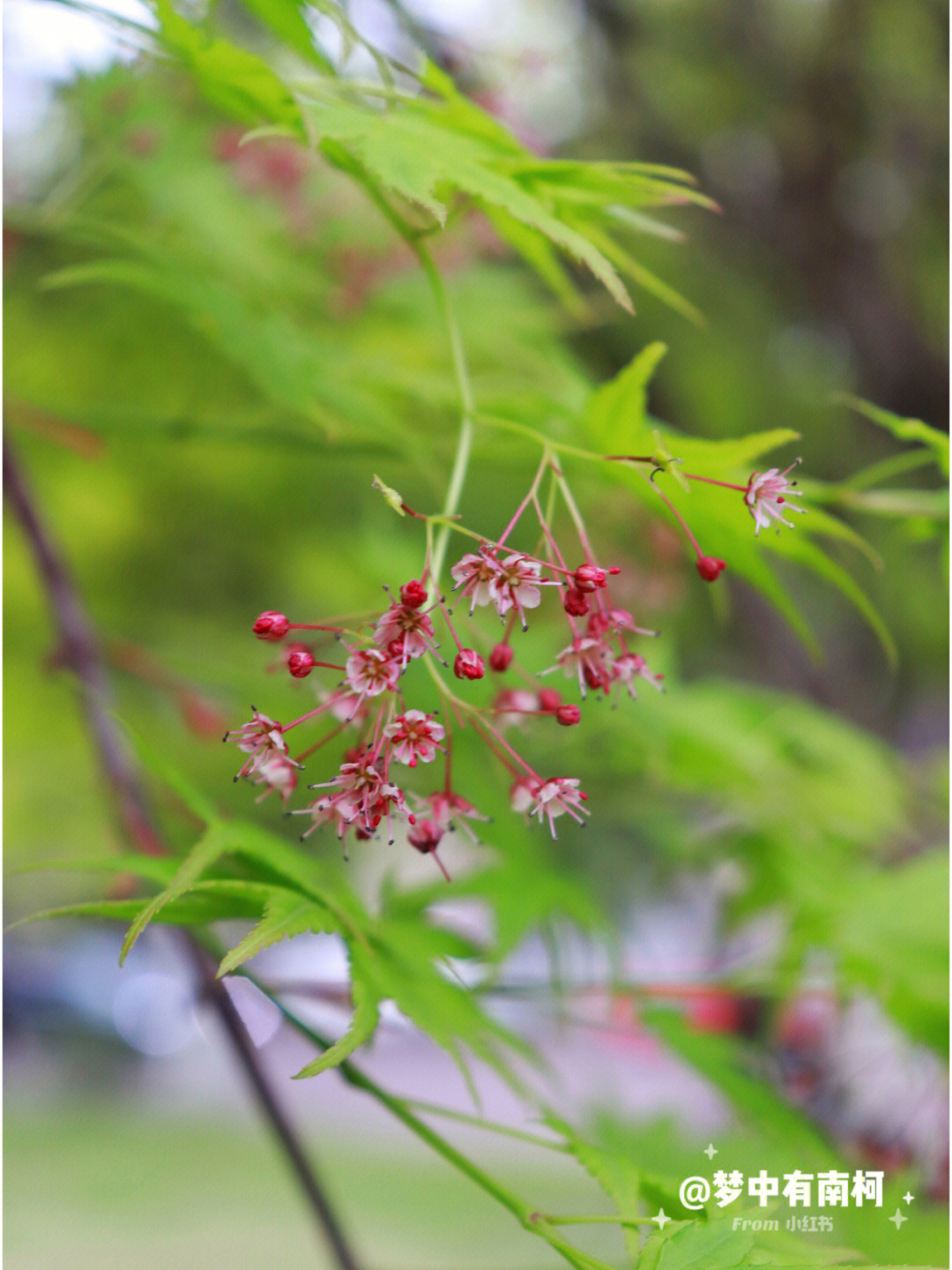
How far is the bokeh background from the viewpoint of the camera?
894 mm

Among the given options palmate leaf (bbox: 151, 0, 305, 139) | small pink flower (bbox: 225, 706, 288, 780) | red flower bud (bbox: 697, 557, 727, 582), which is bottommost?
small pink flower (bbox: 225, 706, 288, 780)

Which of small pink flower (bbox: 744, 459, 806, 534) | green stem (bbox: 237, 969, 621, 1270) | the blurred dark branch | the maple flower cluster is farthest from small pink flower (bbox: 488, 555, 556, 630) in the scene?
the blurred dark branch

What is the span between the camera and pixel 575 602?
1.64 feet

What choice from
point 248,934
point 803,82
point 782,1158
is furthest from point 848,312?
point 248,934

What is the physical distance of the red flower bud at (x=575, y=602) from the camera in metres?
0.49

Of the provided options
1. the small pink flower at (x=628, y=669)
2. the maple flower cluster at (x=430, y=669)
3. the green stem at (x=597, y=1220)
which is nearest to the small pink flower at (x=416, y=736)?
the maple flower cluster at (x=430, y=669)

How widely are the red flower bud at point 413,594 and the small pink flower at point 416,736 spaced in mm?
48

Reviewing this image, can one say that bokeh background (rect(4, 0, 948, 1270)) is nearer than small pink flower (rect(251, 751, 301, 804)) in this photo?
No

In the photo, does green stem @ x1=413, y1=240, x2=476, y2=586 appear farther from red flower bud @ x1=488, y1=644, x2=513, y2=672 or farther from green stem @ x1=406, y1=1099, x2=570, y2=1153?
green stem @ x1=406, y1=1099, x2=570, y2=1153

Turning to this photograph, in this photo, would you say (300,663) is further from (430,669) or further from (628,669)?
(628,669)

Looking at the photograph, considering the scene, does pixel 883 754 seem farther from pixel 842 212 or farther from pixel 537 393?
pixel 842 212

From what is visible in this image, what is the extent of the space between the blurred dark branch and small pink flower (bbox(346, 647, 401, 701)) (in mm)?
323

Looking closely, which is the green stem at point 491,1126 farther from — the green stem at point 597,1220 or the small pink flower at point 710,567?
the small pink flower at point 710,567

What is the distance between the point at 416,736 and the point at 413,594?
0.22 feet
